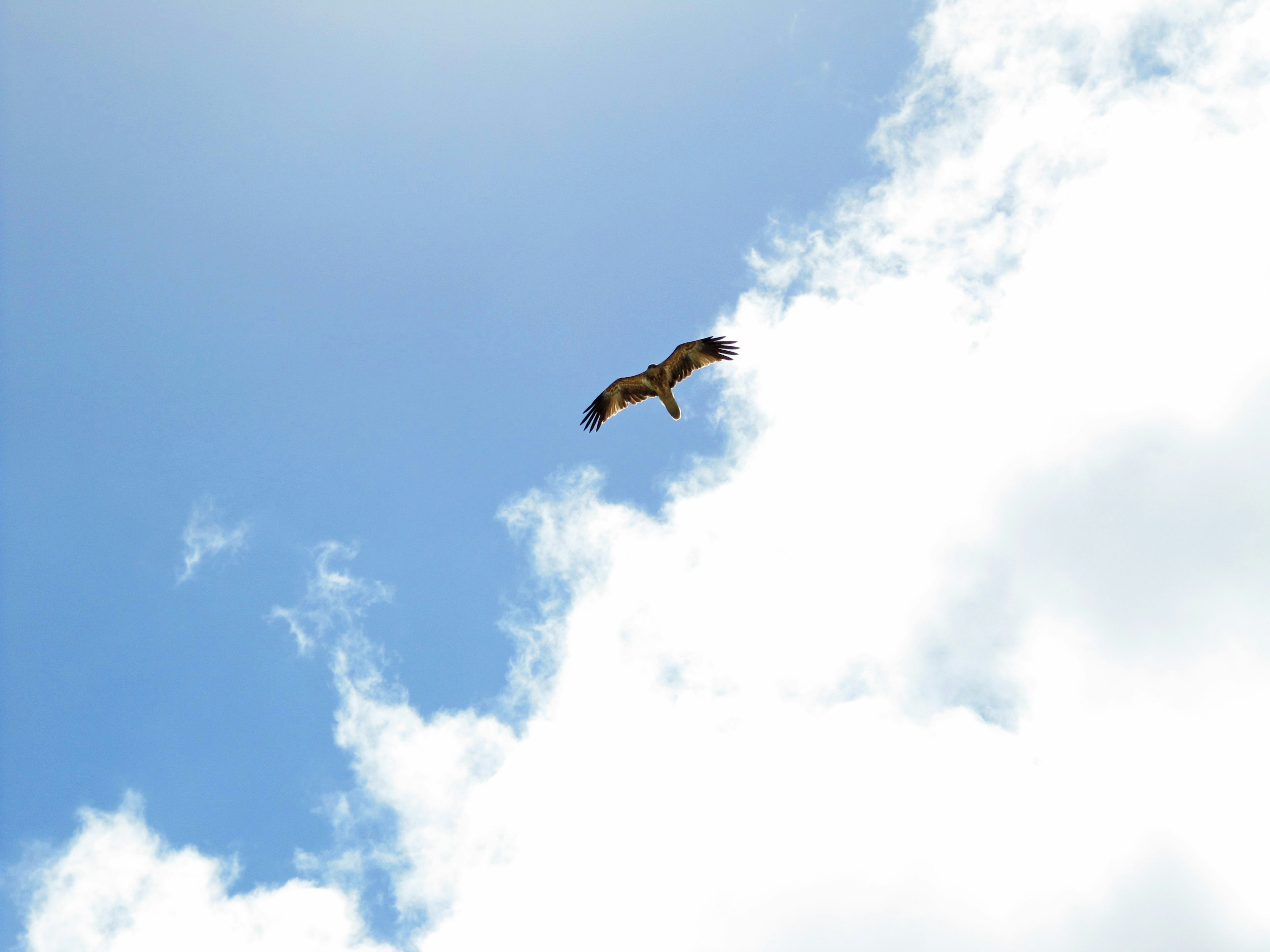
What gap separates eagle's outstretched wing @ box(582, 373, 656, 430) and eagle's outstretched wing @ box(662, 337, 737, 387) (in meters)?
1.63

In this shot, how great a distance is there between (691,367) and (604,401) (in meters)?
5.01

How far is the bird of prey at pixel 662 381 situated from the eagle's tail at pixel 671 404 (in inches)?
0.7

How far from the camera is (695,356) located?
119 ft

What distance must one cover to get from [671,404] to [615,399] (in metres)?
3.09

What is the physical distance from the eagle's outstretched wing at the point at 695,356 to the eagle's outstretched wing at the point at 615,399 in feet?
5.34

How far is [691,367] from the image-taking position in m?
36.5

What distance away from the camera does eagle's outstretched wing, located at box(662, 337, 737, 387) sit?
35719 millimetres

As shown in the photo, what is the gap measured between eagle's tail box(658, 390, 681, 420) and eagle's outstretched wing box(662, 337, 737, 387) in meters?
0.72

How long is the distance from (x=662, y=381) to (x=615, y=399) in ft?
9.08

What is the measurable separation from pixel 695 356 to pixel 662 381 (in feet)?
7.13

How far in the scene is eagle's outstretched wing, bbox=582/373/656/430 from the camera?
122 feet

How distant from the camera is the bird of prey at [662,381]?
3584 cm

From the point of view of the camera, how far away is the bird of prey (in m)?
35.8

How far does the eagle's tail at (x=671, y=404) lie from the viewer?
36.9 meters
